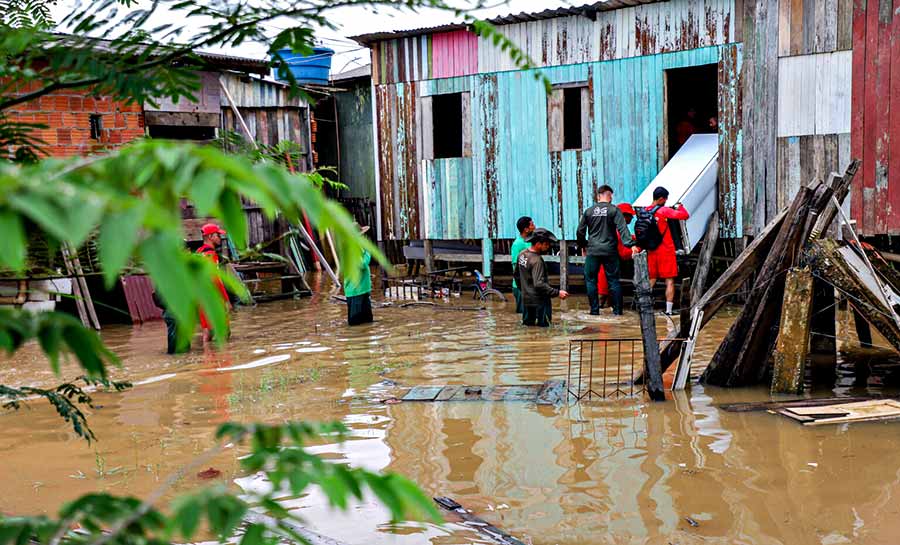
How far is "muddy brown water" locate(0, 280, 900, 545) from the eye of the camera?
5.49 m

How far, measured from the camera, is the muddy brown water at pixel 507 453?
216 inches

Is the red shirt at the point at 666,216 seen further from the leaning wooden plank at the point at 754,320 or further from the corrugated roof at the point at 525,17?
the leaning wooden plank at the point at 754,320

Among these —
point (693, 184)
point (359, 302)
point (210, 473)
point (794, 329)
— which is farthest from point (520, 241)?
point (210, 473)

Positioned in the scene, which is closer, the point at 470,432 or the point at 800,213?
the point at 470,432

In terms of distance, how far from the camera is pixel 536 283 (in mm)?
12172

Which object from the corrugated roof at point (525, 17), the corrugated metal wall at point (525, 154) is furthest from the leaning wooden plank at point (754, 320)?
the corrugated roof at point (525, 17)

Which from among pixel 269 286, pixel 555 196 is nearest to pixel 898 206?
pixel 555 196

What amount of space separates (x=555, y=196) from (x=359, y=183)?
32.7 ft

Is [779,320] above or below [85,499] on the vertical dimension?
below

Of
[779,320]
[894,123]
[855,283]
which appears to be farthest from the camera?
[894,123]

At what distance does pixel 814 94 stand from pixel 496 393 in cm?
788

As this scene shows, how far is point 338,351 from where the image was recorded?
11.4 m

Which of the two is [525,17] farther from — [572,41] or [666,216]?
[666,216]

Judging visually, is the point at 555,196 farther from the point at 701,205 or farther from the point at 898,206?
the point at 898,206
